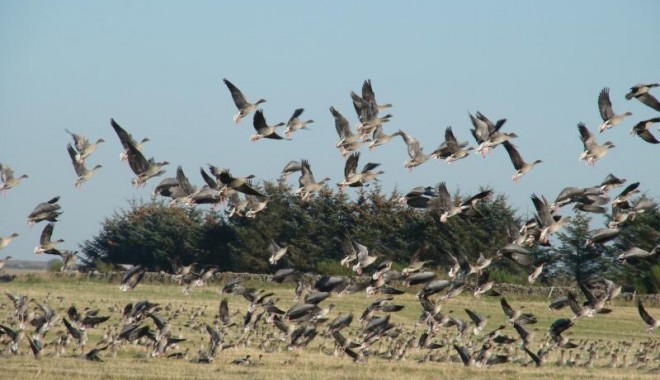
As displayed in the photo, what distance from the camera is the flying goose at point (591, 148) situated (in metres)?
25.7

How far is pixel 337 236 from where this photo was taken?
67875 millimetres

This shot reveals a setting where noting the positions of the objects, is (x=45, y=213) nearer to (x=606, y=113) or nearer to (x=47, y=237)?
(x=47, y=237)

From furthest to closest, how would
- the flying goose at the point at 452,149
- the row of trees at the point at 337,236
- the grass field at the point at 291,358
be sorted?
the row of trees at the point at 337,236
the flying goose at the point at 452,149
the grass field at the point at 291,358

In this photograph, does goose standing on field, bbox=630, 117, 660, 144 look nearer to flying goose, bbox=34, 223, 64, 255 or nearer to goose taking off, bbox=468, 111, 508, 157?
goose taking off, bbox=468, 111, 508, 157

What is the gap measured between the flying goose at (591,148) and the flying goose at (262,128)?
6718 millimetres

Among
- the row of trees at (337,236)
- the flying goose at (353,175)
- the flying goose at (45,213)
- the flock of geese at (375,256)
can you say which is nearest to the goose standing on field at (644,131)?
the flock of geese at (375,256)

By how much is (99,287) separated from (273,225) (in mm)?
18488

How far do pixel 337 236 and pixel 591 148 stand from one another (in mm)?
42495

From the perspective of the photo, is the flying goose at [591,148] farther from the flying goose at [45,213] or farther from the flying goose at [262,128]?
the flying goose at [45,213]

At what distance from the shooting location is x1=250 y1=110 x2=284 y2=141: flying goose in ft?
86.7

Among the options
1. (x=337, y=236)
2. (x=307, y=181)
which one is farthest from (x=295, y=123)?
(x=337, y=236)

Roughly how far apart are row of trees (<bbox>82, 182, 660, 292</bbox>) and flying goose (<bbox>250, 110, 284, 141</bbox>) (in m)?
32.8

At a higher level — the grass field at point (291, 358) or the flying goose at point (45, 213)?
the flying goose at point (45, 213)

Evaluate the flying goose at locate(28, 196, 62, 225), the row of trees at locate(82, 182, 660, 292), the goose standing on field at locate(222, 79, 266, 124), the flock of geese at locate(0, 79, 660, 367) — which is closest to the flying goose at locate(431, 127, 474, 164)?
the flock of geese at locate(0, 79, 660, 367)
